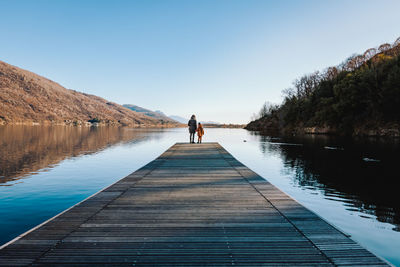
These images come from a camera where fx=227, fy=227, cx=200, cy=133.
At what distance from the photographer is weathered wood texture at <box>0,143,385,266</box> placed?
3057 mm

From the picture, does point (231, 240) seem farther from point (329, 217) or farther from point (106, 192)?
point (329, 217)

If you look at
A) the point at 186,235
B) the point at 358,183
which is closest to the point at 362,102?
the point at 358,183

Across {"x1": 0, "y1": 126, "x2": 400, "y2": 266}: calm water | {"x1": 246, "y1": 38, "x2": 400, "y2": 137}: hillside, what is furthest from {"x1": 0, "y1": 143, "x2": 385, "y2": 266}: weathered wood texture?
{"x1": 246, "y1": 38, "x2": 400, "y2": 137}: hillside

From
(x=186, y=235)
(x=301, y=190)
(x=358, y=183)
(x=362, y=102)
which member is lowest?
(x=301, y=190)

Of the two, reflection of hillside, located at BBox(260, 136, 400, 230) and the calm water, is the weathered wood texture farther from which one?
reflection of hillside, located at BBox(260, 136, 400, 230)

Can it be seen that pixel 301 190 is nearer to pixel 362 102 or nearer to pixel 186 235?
pixel 186 235

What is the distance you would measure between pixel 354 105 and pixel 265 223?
59845 millimetres

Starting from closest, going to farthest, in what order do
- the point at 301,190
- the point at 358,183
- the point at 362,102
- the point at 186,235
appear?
the point at 186,235 → the point at 301,190 → the point at 358,183 → the point at 362,102

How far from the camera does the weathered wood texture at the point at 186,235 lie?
3057mm

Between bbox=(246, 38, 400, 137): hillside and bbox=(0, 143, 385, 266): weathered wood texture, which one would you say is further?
bbox=(246, 38, 400, 137): hillside

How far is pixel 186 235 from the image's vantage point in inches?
147

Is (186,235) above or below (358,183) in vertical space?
above

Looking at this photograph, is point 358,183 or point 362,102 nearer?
point 358,183

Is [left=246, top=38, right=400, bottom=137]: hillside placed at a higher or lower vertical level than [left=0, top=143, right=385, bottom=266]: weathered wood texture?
higher
